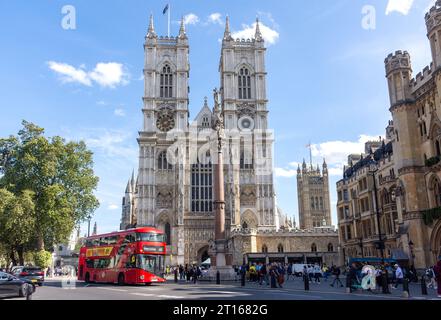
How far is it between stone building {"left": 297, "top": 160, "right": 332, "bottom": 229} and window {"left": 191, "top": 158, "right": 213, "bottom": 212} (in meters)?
38.9

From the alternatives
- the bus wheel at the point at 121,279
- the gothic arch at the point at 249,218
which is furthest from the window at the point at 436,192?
the gothic arch at the point at 249,218

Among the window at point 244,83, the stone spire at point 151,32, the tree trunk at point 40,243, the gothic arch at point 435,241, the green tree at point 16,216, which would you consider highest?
the stone spire at point 151,32

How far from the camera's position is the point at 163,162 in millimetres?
62531

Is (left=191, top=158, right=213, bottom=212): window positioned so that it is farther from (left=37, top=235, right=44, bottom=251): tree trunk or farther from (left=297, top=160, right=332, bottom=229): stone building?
(left=297, top=160, right=332, bottom=229): stone building

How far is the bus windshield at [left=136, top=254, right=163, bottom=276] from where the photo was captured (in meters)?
23.9

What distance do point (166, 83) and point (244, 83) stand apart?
1268 cm

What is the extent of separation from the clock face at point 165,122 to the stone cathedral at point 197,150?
0.15 ft

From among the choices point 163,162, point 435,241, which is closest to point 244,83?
point 163,162

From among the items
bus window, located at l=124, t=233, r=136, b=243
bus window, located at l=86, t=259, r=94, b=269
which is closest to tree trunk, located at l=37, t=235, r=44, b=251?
bus window, located at l=86, t=259, r=94, b=269

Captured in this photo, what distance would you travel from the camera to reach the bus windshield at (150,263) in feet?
78.3

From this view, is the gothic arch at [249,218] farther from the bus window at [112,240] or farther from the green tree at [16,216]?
the bus window at [112,240]

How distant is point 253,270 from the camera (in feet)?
101

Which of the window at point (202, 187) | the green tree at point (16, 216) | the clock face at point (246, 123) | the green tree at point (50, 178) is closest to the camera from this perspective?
the green tree at point (16, 216)

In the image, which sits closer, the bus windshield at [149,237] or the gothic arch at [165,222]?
the bus windshield at [149,237]
